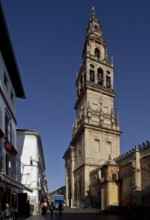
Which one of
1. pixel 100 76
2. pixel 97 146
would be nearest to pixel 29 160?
pixel 97 146

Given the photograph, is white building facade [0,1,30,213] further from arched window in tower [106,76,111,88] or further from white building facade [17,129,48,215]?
arched window in tower [106,76,111,88]

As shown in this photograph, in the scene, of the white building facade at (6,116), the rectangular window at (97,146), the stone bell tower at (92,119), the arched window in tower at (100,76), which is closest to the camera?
the white building facade at (6,116)

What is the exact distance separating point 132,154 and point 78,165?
20.2 m

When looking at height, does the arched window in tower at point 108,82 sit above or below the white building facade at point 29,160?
above

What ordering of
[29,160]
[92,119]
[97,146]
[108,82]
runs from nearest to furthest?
1. [29,160]
2. [97,146]
3. [92,119]
4. [108,82]

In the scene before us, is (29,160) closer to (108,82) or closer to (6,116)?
(6,116)

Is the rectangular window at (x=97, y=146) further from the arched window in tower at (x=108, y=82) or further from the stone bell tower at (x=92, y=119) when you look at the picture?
the arched window in tower at (x=108, y=82)

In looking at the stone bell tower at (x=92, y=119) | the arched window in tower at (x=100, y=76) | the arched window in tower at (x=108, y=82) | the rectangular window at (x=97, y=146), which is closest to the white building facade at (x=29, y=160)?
the stone bell tower at (x=92, y=119)

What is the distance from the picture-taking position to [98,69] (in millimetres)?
55031

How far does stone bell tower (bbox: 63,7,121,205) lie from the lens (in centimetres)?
4728

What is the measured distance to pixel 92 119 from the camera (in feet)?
163

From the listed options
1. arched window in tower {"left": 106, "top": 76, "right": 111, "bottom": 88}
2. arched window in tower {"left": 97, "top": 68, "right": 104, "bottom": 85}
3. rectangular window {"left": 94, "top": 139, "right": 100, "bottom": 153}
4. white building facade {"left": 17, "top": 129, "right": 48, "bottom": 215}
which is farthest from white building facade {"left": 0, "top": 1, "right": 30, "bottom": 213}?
arched window in tower {"left": 106, "top": 76, "right": 111, "bottom": 88}

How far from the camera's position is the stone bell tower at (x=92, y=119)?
155 feet

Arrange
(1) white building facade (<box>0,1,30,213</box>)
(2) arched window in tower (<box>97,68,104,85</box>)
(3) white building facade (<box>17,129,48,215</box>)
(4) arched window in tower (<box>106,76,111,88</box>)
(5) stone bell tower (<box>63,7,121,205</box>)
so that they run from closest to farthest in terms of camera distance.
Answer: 1. (1) white building facade (<box>0,1,30,213</box>)
2. (3) white building facade (<box>17,129,48,215</box>)
3. (5) stone bell tower (<box>63,7,121,205</box>)
4. (2) arched window in tower (<box>97,68,104,85</box>)
5. (4) arched window in tower (<box>106,76,111,88</box>)
